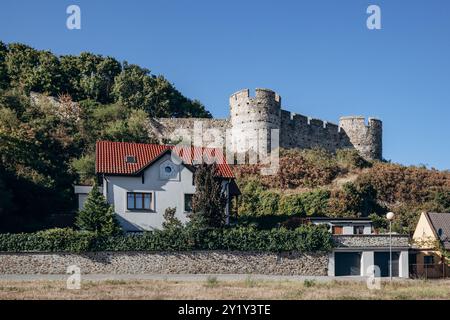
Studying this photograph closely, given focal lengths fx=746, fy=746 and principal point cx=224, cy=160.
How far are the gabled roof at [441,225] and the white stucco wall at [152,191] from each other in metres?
13.8

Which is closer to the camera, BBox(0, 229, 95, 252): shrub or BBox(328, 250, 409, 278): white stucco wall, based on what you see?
BBox(0, 229, 95, 252): shrub

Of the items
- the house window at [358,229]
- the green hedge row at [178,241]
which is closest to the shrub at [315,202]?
the house window at [358,229]

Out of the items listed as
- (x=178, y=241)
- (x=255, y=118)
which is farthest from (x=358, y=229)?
(x=255, y=118)

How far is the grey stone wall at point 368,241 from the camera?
38.2 m

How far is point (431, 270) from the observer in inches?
1576

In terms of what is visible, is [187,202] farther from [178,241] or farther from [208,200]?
[178,241]

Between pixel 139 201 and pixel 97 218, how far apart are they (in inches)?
126

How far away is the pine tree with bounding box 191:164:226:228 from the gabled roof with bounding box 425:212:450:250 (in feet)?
40.6

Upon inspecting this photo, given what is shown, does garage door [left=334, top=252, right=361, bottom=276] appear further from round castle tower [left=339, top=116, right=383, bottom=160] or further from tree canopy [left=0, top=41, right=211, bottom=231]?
round castle tower [left=339, top=116, right=383, bottom=160]

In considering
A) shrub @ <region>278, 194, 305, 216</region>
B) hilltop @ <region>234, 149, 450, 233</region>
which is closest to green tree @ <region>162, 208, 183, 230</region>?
hilltop @ <region>234, 149, 450, 233</region>

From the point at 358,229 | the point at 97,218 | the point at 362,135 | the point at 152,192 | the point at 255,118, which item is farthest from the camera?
the point at 362,135

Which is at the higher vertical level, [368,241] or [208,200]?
[208,200]

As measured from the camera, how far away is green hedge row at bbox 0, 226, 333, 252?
34.9m

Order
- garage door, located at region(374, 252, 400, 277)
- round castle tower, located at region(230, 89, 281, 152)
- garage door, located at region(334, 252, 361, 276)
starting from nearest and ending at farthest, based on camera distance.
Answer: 1. garage door, located at region(334, 252, 361, 276)
2. garage door, located at region(374, 252, 400, 277)
3. round castle tower, located at region(230, 89, 281, 152)
